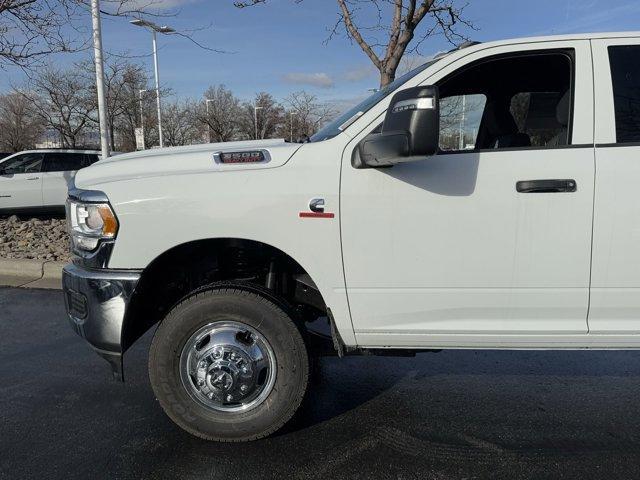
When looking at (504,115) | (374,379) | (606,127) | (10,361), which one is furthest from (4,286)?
(606,127)

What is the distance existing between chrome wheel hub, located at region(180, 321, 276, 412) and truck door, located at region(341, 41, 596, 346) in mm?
566

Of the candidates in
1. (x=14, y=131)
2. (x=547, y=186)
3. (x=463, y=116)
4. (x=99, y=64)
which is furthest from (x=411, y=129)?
A: (x=14, y=131)

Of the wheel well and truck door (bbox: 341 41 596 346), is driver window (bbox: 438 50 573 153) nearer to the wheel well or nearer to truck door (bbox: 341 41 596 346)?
truck door (bbox: 341 41 596 346)

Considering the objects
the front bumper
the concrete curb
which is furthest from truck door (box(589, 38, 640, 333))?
the concrete curb

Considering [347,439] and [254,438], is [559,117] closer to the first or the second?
[347,439]

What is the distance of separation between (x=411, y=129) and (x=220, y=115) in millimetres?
40102

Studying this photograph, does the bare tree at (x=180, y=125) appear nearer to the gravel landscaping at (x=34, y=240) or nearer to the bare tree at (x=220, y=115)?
the bare tree at (x=220, y=115)

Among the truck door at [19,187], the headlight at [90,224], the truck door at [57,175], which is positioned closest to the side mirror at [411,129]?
the headlight at [90,224]

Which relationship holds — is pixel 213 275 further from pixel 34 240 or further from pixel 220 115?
pixel 220 115

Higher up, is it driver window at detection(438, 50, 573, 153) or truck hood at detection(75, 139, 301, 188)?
driver window at detection(438, 50, 573, 153)

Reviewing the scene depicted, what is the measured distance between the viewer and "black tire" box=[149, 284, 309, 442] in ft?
9.61

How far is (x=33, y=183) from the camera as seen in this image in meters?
12.1

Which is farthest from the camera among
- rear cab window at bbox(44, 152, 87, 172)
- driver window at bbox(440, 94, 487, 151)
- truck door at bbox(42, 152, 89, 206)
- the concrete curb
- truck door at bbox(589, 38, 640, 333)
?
rear cab window at bbox(44, 152, 87, 172)

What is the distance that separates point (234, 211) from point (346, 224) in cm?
58
